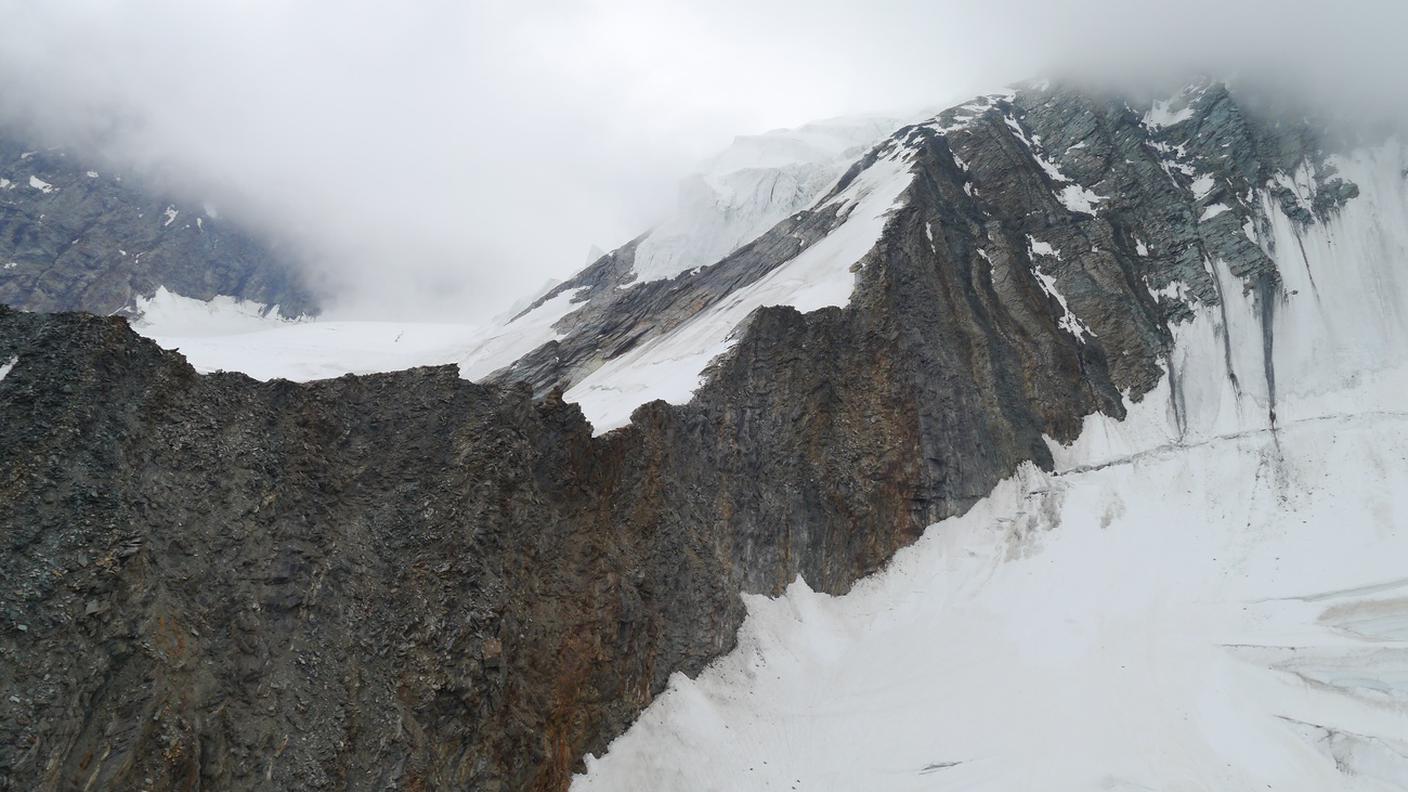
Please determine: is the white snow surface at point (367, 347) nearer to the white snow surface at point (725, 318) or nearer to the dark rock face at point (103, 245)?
the white snow surface at point (725, 318)

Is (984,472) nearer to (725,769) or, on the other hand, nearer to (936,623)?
(936,623)

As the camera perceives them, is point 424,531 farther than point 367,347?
No

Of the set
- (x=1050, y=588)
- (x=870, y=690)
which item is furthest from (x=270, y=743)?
(x=1050, y=588)

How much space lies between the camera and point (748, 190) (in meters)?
71.6

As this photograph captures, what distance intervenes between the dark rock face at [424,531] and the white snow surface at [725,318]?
5.21 feet

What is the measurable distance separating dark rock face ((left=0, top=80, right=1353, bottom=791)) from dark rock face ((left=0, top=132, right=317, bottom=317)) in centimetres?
12407

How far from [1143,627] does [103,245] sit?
15649cm

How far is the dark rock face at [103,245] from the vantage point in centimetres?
11006

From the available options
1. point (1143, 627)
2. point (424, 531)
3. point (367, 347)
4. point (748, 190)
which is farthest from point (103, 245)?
point (1143, 627)

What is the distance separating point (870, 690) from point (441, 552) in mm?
15102

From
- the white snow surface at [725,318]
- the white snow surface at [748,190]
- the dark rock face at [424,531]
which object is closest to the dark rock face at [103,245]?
the white snow surface at [748,190]

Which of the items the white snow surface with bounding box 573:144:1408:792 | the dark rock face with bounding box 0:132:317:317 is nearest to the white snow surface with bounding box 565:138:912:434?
the white snow surface with bounding box 573:144:1408:792

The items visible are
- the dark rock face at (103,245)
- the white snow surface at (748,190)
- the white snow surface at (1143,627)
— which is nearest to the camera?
the white snow surface at (1143,627)

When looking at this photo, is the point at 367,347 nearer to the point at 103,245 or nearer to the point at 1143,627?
the point at 1143,627
